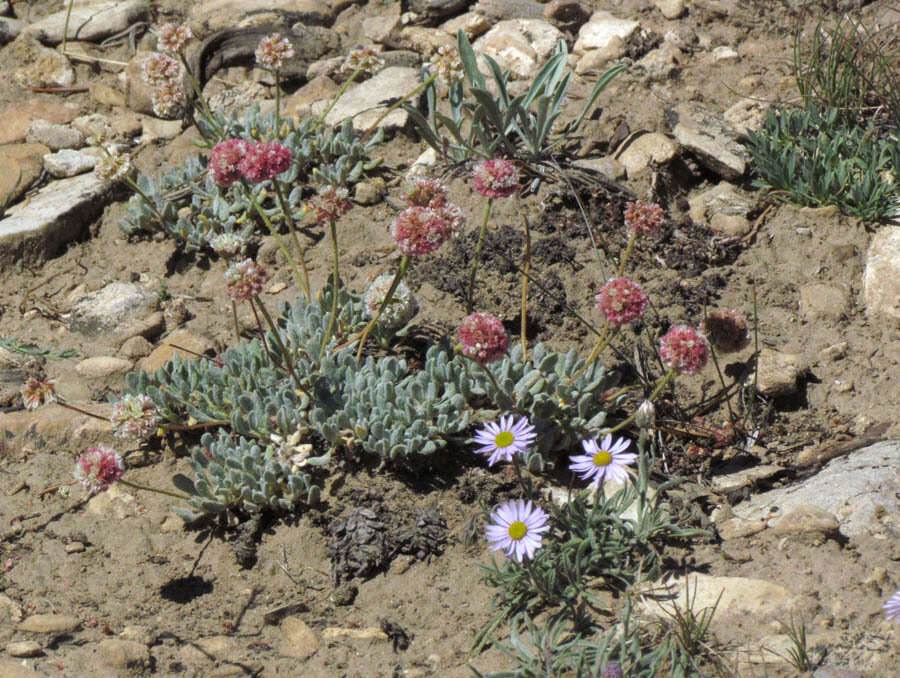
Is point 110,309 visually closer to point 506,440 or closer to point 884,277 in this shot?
point 506,440

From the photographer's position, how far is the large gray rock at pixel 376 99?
547 centimetres

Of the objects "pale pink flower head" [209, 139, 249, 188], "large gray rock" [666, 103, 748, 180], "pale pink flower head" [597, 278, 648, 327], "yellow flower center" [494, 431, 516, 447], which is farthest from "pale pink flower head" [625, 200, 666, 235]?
"pale pink flower head" [209, 139, 249, 188]

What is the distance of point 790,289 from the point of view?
14.3 feet

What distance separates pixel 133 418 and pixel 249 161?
1.16 m

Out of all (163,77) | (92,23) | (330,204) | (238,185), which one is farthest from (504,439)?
(92,23)

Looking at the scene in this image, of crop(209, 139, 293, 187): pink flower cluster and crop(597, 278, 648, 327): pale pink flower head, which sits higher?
crop(209, 139, 293, 187): pink flower cluster

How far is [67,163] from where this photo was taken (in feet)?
18.1

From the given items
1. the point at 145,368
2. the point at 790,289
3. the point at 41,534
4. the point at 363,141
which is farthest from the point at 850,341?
the point at 41,534

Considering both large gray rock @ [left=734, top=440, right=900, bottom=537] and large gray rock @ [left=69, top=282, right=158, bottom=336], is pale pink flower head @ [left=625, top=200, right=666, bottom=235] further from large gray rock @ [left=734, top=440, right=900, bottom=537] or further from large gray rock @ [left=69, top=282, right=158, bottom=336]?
large gray rock @ [left=69, top=282, right=158, bottom=336]

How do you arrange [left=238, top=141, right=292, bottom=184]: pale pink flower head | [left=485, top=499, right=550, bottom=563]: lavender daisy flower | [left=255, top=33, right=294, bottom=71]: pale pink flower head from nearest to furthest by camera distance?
[left=485, top=499, right=550, bottom=563]: lavender daisy flower → [left=238, top=141, right=292, bottom=184]: pale pink flower head → [left=255, top=33, right=294, bottom=71]: pale pink flower head

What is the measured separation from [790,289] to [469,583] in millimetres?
2306

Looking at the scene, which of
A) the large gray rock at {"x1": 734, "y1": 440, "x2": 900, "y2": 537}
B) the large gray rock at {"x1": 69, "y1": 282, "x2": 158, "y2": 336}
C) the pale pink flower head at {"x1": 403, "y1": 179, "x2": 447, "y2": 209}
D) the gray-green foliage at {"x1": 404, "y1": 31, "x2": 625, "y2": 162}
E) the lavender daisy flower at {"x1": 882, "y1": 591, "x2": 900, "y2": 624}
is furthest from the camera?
the gray-green foliage at {"x1": 404, "y1": 31, "x2": 625, "y2": 162}

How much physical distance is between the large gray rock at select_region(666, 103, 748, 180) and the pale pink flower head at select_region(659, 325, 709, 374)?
6.58ft

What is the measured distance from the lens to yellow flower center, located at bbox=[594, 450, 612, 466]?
3156 mm
